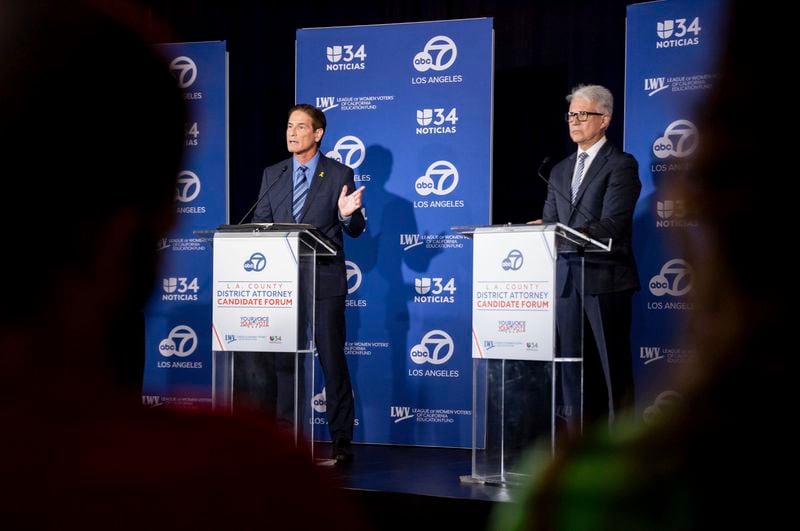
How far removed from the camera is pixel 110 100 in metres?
0.67

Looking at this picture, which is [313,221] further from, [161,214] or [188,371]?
[161,214]

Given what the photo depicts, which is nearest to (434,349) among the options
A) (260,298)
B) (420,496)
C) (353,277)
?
(353,277)

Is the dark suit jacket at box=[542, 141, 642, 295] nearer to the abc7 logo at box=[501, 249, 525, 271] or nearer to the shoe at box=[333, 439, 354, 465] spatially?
the abc7 logo at box=[501, 249, 525, 271]

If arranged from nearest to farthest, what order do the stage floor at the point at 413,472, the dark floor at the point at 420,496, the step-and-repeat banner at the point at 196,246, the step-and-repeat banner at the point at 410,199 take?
the dark floor at the point at 420,496 < the stage floor at the point at 413,472 < the step-and-repeat banner at the point at 410,199 < the step-and-repeat banner at the point at 196,246

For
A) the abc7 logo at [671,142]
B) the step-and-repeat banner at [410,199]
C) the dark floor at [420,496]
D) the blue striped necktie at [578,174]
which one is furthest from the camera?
the step-and-repeat banner at [410,199]

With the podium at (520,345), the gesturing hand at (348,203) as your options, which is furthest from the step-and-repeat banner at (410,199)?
the podium at (520,345)

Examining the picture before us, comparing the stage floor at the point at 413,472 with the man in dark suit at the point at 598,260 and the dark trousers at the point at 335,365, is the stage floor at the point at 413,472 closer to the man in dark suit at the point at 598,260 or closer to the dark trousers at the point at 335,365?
the dark trousers at the point at 335,365

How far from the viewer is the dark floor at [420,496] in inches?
163

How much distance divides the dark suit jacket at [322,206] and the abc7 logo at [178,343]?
1695 millimetres

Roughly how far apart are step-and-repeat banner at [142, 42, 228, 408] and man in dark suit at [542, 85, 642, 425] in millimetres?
2807

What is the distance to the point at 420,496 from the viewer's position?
14.0 ft

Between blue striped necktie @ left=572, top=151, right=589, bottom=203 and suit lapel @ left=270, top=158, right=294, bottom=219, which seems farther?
suit lapel @ left=270, top=158, right=294, bottom=219

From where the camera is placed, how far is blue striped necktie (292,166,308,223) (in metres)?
5.64

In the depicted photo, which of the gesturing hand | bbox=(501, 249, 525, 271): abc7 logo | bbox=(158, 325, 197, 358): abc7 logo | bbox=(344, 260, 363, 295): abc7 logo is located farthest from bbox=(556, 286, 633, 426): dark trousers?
bbox=(158, 325, 197, 358): abc7 logo
